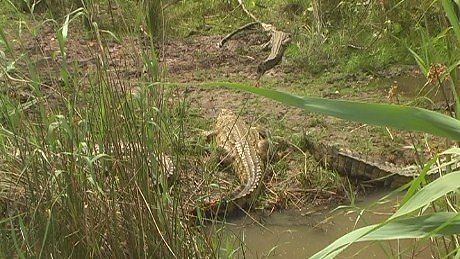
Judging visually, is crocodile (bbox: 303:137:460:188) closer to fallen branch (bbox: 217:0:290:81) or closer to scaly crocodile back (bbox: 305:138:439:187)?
scaly crocodile back (bbox: 305:138:439:187)

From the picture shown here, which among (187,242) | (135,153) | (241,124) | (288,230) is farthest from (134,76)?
(241,124)

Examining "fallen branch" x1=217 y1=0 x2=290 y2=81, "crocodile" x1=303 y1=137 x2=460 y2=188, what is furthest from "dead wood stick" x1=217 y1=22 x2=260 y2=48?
"crocodile" x1=303 y1=137 x2=460 y2=188

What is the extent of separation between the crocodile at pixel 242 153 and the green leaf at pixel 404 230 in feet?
9.16

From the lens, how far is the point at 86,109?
2.68m

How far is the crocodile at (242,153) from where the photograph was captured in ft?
15.0

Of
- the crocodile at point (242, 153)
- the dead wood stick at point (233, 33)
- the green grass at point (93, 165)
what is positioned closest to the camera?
the green grass at point (93, 165)

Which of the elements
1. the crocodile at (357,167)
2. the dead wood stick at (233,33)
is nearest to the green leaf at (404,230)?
the crocodile at (357,167)

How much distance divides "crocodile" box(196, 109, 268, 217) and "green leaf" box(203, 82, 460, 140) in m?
2.77

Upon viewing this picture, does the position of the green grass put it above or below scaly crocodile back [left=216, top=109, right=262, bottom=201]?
above

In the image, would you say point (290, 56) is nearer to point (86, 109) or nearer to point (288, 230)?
point (288, 230)

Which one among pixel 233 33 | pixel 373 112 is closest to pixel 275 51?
pixel 233 33

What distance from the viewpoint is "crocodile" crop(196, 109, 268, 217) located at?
4.56 meters

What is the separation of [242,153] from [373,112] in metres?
3.51

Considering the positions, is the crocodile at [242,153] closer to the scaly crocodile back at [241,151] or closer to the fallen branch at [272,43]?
the scaly crocodile back at [241,151]
